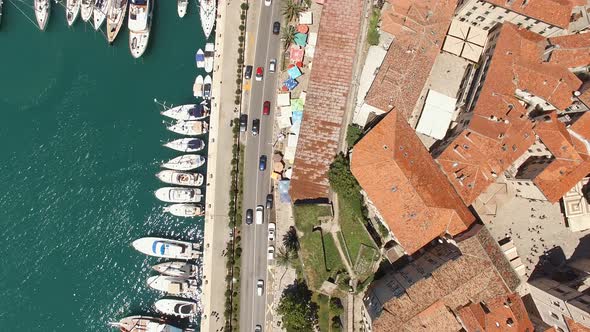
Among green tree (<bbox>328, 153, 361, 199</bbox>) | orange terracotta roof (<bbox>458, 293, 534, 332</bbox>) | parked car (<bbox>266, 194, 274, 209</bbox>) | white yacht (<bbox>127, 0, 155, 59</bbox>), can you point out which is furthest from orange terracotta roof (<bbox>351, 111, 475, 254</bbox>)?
white yacht (<bbox>127, 0, 155, 59</bbox>)

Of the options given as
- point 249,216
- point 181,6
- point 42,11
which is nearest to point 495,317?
point 249,216

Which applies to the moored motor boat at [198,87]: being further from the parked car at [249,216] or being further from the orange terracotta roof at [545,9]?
the orange terracotta roof at [545,9]

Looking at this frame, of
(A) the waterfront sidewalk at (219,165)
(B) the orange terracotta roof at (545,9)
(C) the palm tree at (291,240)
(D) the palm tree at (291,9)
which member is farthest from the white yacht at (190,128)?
(B) the orange terracotta roof at (545,9)

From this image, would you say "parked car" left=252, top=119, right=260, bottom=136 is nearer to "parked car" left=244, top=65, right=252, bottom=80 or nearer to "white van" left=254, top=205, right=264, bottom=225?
"parked car" left=244, top=65, right=252, bottom=80

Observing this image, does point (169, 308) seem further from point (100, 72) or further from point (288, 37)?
point (288, 37)

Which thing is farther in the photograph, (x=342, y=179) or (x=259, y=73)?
(x=259, y=73)

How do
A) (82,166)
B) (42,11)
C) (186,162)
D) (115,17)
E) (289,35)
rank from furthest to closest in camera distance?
(42,11)
(82,166)
(115,17)
(186,162)
(289,35)

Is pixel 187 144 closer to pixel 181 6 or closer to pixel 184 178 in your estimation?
pixel 184 178
